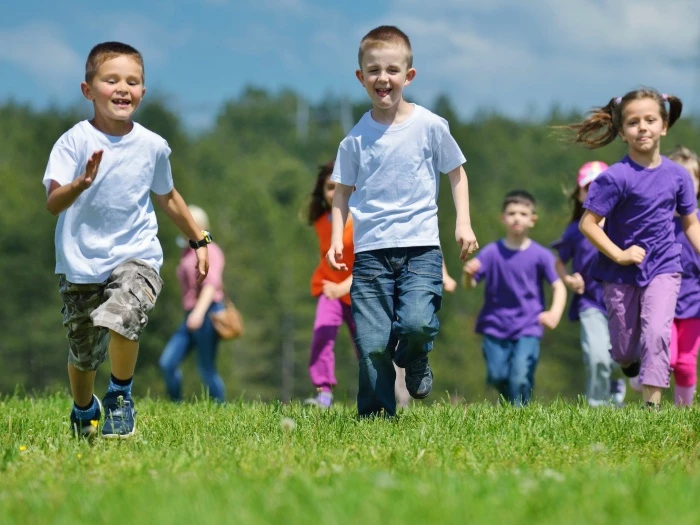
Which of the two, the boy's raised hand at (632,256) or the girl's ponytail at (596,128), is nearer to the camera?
the boy's raised hand at (632,256)

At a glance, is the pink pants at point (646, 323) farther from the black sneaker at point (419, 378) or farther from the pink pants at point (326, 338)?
the pink pants at point (326, 338)

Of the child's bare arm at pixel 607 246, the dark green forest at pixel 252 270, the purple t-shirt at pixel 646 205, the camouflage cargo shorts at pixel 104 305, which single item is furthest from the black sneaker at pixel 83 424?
the dark green forest at pixel 252 270

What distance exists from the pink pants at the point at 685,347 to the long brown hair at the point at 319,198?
10.5ft

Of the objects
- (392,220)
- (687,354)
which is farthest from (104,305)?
(687,354)

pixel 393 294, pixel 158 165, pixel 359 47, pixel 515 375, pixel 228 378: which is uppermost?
pixel 359 47

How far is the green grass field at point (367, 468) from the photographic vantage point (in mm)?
3557

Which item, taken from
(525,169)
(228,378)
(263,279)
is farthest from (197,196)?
(525,169)

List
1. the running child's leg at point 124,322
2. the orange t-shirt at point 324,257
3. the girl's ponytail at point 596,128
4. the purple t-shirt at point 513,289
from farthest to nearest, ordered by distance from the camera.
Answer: the purple t-shirt at point 513,289, the orange t-shirt at point 324,257, the girl's ponytail at point 596,128, the running child's leg at point 124,322

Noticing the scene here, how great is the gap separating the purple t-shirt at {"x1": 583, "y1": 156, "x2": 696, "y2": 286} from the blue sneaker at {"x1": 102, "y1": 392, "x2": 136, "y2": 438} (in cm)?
343

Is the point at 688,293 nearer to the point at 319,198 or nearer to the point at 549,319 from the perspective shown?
the point at 549,319

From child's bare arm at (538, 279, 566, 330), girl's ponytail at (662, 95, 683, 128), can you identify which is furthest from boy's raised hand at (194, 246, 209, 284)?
child's bare arm at (538, 279, 566, 330)

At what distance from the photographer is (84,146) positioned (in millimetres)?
5898

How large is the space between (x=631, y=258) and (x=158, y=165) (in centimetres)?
321

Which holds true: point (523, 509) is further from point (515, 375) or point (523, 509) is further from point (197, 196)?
point (197, 196)
